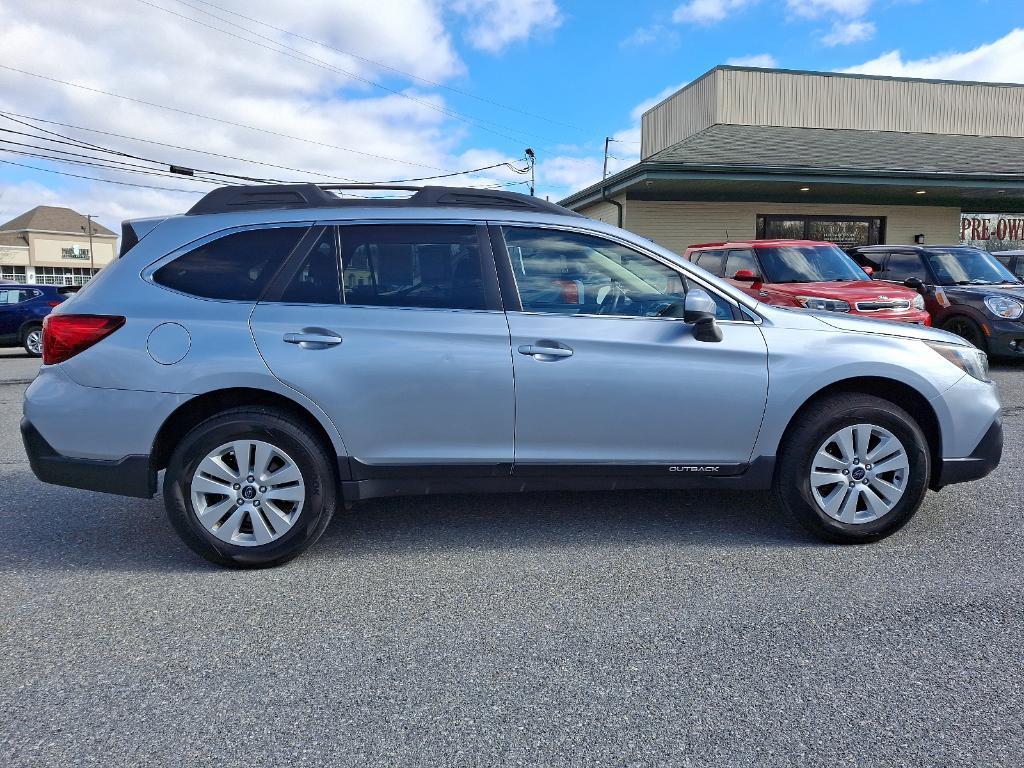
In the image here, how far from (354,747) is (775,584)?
2.07 metres

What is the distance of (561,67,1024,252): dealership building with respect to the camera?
17.7 metres

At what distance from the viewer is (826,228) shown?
811 inches

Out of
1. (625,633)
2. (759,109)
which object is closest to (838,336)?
(625,633)

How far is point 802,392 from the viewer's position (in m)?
3.80

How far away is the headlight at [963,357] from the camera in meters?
3.98

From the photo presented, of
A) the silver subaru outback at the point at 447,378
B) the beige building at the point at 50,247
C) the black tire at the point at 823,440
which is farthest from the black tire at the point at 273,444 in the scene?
the beige building at the point at 50,247

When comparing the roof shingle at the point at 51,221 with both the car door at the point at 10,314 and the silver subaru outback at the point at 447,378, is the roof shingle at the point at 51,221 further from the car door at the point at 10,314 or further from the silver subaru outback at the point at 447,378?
the silver subaru outback at the point at 447,378

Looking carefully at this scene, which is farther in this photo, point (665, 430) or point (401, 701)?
point (665, 430)

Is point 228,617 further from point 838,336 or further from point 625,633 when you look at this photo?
point 838,336

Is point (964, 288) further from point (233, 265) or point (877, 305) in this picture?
point (233, 265)

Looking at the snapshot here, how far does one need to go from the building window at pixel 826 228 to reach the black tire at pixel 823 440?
17.5 meters

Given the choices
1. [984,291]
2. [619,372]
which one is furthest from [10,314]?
[984,291]

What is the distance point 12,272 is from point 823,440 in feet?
307

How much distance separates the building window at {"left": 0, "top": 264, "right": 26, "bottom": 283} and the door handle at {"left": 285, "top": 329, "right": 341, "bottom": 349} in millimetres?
90324
